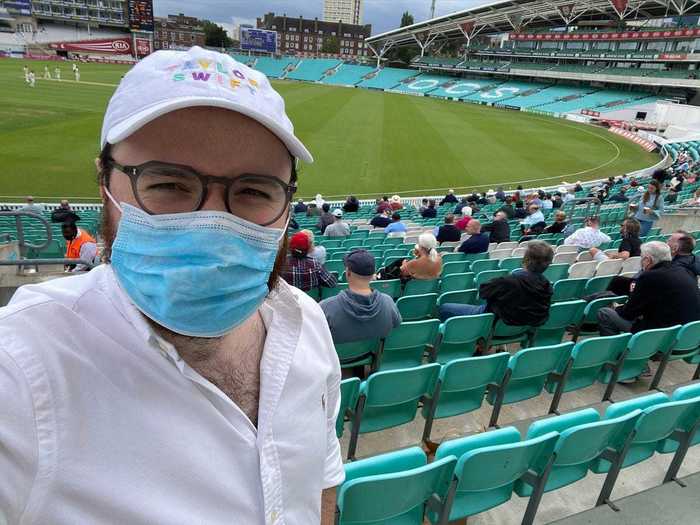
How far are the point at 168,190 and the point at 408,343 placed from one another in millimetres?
3484

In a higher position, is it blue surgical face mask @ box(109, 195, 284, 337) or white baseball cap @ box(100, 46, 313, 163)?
white baseball cap @ box(100, 46, 313, 163)

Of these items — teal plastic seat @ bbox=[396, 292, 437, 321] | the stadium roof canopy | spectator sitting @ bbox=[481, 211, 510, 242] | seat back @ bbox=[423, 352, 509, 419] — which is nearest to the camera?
seat back @ bbox=[423, 352, 509, 419]

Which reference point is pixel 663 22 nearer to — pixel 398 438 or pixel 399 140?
pixel 399 140

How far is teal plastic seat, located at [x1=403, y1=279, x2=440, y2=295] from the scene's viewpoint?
5.95 m

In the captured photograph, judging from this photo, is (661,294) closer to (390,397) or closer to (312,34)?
(390,397)

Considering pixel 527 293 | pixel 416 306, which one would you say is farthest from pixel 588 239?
pixel 416 306

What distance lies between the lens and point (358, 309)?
3807 millimetres

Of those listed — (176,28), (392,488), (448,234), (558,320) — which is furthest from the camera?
(176,28)

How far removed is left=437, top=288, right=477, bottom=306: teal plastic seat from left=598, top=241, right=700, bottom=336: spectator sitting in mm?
1702

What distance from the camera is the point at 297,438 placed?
1.18 metres

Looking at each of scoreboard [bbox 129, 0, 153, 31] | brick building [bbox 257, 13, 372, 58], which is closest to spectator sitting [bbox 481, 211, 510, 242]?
scoreboard [bbox 129, 0, 153, 31]

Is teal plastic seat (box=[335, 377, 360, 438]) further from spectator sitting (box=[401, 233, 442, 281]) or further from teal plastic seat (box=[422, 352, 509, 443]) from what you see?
spectator sitting (box=[401, 233, 442, 281])

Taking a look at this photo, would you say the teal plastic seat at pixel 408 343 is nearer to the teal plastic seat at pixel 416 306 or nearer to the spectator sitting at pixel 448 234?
the teal plastic seat at pixel 416 306

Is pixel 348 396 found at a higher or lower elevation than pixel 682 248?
lower
